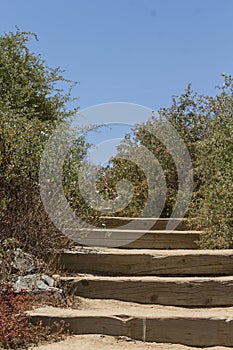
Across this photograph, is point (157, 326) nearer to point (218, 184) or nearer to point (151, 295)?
point (151, 295)

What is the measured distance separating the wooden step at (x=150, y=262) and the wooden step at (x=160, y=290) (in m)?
0.42

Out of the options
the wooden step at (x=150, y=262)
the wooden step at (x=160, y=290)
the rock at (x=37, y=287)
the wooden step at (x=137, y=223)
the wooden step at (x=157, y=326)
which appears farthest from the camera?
the wooden step at (x=137, y=223)

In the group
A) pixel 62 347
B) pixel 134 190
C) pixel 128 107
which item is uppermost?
pixel 128 107

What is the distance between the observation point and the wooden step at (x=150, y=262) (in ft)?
19.0

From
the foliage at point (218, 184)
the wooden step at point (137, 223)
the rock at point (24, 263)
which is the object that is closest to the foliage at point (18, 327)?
the rock at point (24, 263)

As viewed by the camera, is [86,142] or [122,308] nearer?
[122,308]

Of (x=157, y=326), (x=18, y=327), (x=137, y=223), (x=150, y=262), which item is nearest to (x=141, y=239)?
(x=137, y=223)

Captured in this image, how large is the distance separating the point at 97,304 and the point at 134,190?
5.33 metres

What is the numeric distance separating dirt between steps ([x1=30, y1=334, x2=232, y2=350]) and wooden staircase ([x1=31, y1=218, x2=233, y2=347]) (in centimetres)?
6

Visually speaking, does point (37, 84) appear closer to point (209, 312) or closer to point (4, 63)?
point (4, 63)

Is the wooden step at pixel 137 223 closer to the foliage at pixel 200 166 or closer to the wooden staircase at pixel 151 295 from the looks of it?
the foliage at pixel 200 166

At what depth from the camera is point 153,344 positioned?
4492mm

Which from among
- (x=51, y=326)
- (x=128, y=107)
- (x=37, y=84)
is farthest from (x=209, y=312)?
(x=37, y=84)

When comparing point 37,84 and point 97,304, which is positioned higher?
point 37,84
